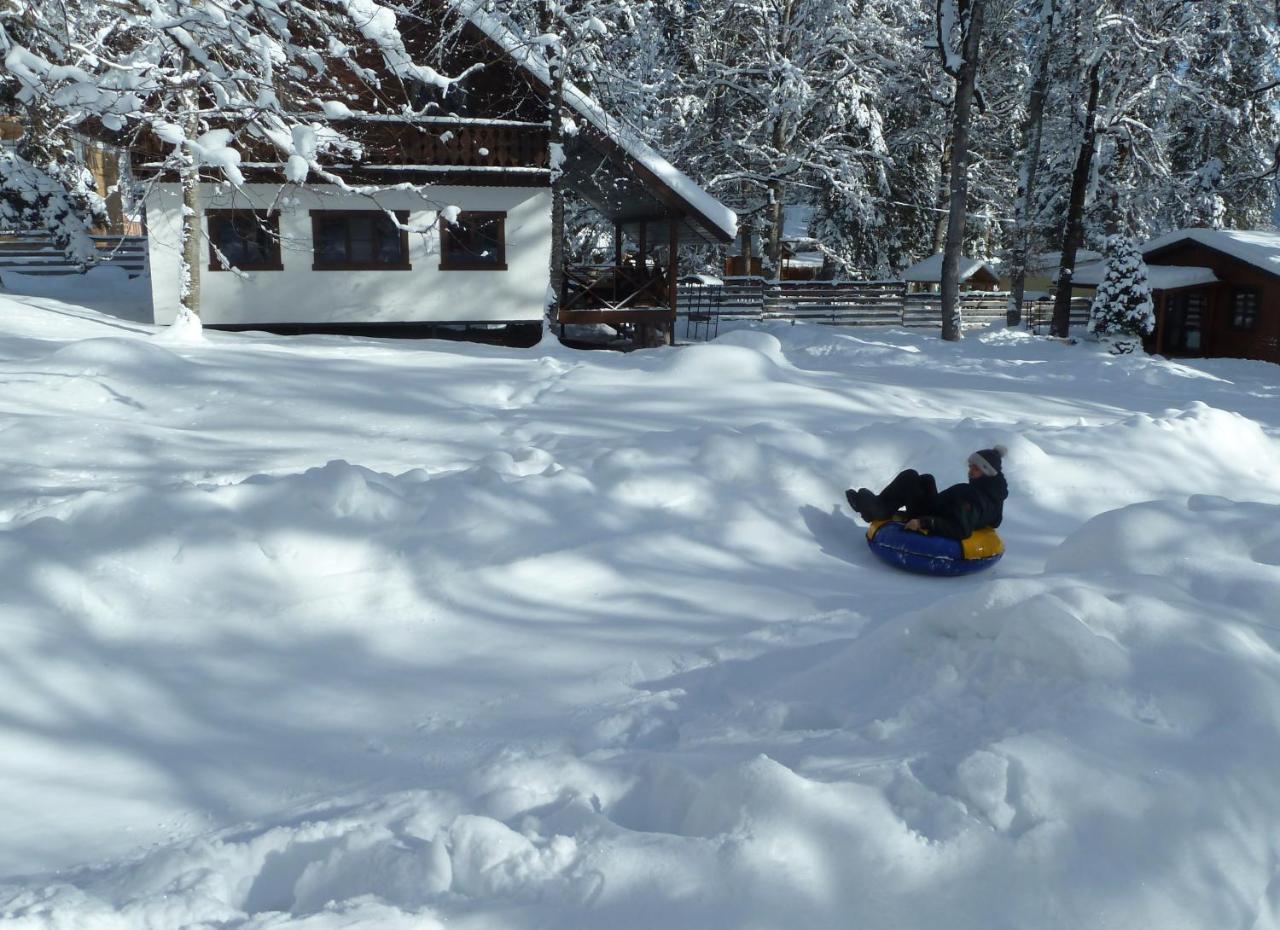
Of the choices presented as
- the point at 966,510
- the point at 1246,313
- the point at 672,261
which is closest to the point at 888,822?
the point at 966,510

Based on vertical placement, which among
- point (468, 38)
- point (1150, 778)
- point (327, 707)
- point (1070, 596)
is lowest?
point (327, 707)

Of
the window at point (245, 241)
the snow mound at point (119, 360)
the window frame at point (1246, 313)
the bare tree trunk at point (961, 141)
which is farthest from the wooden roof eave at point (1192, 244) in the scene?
the snow mound at point (119, 360)

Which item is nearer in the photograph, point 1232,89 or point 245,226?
point 245,226

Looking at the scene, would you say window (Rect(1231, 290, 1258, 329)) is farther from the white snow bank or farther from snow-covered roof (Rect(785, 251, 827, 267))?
snow-covered roof (Rect(785, 251, 827, 267))

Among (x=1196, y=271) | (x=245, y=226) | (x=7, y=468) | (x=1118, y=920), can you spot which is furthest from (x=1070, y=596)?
(x=1196, y=271)

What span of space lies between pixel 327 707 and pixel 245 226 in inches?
642

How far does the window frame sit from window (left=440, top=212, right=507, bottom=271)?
18.7 metres

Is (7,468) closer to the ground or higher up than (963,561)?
higher up

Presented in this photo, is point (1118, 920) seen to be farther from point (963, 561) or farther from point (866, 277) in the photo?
point (866, 277)

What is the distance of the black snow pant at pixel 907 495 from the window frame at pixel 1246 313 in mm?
22301

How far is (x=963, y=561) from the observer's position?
6.62 meters

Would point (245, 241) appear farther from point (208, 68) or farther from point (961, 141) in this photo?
point (961, 141)

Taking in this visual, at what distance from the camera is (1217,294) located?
26016 mm

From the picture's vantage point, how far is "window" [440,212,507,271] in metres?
19.2
